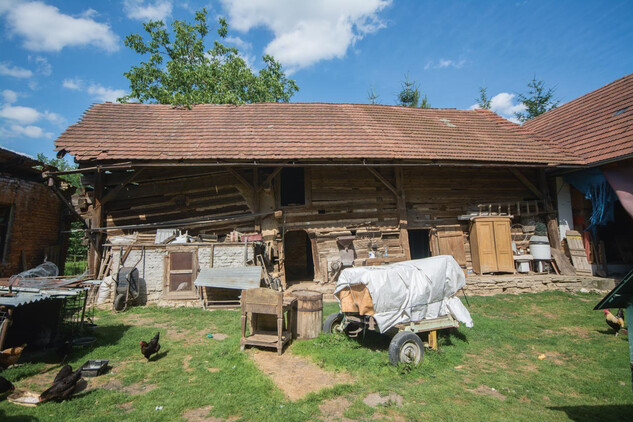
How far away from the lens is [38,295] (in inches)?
215

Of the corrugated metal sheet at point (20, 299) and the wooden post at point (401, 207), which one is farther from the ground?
the wooden post at point (401, 207)

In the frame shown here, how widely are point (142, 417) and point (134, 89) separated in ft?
67.3

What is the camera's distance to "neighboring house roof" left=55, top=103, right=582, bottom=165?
10.4 metres

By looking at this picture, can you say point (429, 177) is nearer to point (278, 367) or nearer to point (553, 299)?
point (553, 299)

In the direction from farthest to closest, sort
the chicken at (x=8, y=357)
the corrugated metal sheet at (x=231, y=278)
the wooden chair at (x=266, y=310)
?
the corrugated metal sheet at (x=231, y=278), the wooden chair at (x=266, y=310), the chicken at (x=8, y=357)

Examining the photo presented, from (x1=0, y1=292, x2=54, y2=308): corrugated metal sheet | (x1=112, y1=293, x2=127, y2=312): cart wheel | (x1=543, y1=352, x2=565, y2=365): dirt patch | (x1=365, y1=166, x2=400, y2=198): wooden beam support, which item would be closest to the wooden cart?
(x1=543, y1=352, x2=565, y2=365): dirt patch

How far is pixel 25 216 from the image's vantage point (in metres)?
11.0

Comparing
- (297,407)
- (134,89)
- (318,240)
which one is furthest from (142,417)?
(134,89)

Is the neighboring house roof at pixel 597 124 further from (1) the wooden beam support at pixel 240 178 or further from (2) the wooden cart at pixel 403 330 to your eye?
(1) the wooden beam support at pixel 240 178

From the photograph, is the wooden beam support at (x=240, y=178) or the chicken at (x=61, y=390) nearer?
the chicken at (x=61, y=390)

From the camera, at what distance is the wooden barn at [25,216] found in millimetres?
10156

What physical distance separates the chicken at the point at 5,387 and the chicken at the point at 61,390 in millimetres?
647

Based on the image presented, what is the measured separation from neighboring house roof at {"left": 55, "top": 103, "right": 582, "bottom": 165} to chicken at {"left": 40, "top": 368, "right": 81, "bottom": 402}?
22.9 ft

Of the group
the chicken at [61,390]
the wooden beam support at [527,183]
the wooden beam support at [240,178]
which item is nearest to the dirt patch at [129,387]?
the chicken at [61,390]
